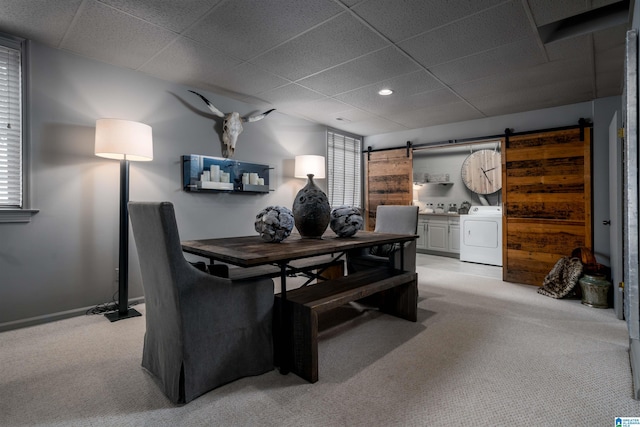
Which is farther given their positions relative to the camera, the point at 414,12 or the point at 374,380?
the point at 414,12

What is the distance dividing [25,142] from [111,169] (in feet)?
2.00

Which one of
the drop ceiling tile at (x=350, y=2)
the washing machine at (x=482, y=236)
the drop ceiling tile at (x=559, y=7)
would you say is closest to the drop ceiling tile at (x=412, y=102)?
the drop ceiling tile at (x=559, y=7)

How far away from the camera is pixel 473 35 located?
92.3 inches

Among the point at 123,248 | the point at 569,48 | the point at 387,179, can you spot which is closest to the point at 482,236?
the point at 387,179

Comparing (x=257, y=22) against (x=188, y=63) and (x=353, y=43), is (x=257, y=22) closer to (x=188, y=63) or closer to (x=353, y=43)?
(x=353, y=43)

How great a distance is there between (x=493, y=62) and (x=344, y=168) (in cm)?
300

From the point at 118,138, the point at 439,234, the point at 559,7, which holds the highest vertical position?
the point at 559,7

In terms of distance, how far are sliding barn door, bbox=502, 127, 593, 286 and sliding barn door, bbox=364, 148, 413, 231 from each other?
4.78 feet

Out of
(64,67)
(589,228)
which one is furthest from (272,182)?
(589,228)

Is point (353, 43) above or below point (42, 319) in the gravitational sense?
above

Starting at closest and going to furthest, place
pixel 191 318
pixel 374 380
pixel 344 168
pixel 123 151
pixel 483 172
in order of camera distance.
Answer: pixel 191 318 < pixel 374 380 < pixel 123 151 < pixel 344 168 < pixel 483 172

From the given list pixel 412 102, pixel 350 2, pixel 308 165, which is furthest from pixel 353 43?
pixel 308 165

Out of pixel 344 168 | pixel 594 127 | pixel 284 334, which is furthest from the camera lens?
pixel 344 168

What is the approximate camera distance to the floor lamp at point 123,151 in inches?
98.8
